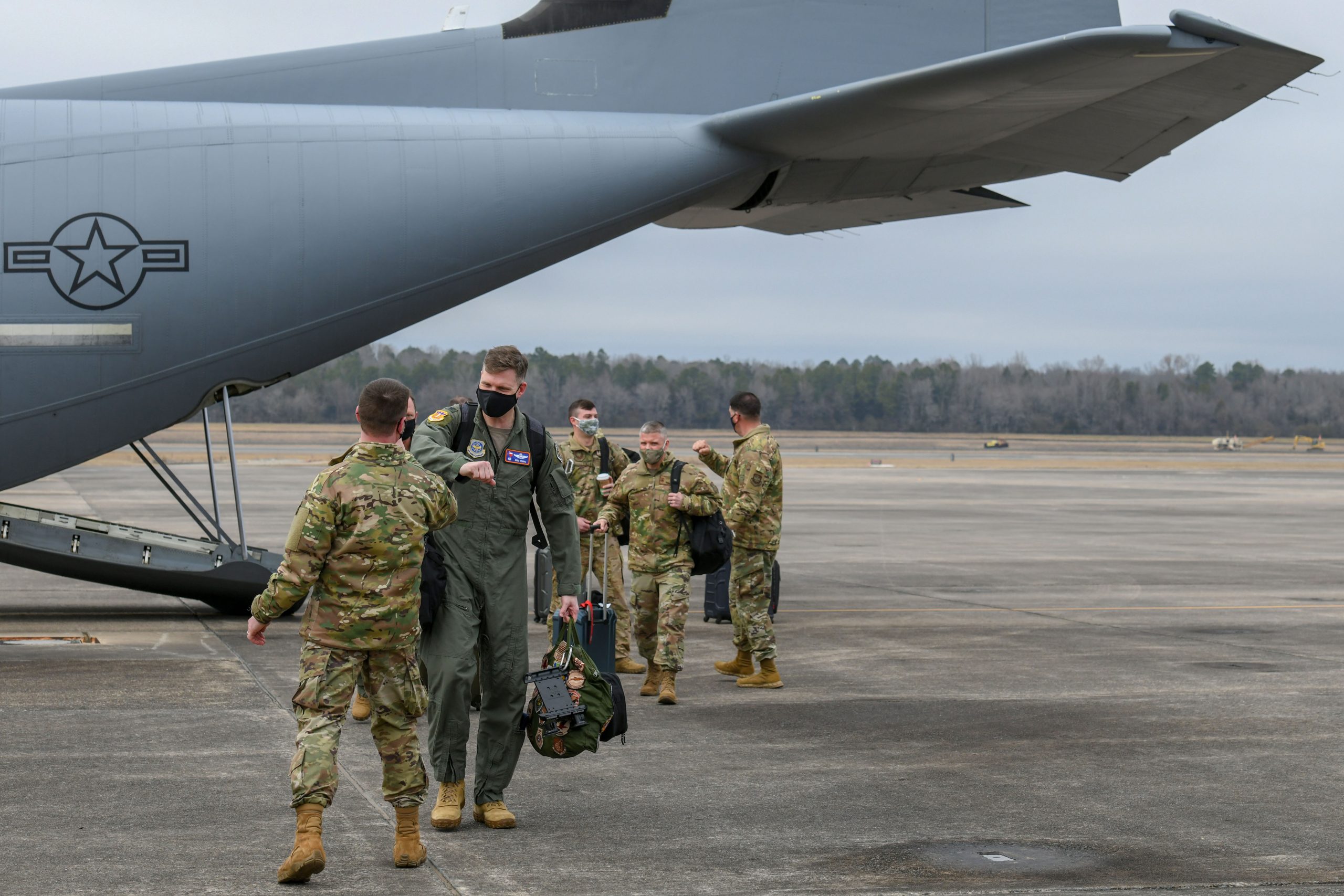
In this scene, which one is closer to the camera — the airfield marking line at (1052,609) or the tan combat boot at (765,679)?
the tan combat boot at (765,679)

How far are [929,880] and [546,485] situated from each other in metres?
2.49

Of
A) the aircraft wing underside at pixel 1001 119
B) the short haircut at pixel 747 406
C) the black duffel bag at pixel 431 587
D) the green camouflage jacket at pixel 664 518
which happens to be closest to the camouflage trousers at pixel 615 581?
the green camouflage jacket at pixel 664 518

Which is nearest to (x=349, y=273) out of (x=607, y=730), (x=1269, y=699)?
(x=607, y=730)

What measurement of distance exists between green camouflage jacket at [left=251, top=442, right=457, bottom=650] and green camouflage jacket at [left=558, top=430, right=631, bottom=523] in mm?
5391

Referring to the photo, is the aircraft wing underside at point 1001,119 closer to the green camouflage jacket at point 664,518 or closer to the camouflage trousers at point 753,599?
the green camouflage jacket at point 664,518

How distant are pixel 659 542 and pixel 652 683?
1.01 meters

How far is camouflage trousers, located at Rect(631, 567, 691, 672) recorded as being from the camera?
9.20 m

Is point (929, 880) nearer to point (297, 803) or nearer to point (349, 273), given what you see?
point (297, 803)

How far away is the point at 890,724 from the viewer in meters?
8.59

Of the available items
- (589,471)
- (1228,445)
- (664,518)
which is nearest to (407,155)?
(589,471)

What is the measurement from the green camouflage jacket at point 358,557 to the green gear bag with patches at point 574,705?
0.97m

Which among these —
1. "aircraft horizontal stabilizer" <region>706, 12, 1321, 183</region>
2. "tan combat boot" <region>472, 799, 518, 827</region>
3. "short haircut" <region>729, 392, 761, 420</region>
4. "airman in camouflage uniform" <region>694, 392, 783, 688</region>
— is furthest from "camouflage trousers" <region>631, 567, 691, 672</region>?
"aircraft horizontal stabilizer" <region>706, 12, 1321, 183</region>

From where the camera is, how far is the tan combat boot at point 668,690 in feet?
29.9

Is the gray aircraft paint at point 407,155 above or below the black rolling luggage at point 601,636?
above
